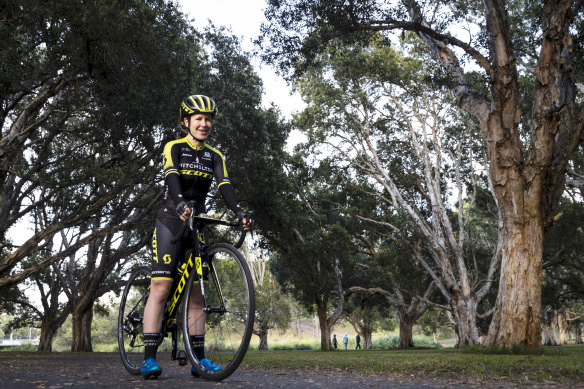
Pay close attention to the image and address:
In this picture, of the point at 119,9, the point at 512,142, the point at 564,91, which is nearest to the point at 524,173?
the point at 512,142

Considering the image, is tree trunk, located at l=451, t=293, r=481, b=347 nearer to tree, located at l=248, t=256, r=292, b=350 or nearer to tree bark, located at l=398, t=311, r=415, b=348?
tree bark, located at l=398, t=311, r=415, b=348

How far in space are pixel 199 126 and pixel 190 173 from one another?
1.56 feet

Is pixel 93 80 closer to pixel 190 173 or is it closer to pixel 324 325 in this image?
pixel 190 173

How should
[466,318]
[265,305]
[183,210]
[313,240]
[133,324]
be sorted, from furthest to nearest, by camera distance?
[265,305]
[313,240]
[466,318]
[133,324]
[183,210]

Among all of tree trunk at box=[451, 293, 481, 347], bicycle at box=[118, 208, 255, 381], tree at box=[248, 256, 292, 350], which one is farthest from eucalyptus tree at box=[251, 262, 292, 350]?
bicycle at box=[118, 208, 255, 381]

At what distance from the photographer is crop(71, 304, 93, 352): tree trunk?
23.1m

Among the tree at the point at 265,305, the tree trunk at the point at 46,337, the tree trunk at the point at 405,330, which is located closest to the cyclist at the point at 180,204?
the tree trunk at the point at 46,337

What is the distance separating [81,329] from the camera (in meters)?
23.4

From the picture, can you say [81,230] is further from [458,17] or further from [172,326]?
[172,326]

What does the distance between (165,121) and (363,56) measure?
1035cm

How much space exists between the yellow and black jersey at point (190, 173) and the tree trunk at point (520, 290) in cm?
813

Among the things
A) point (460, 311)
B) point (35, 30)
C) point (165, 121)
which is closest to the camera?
point (35, 30)

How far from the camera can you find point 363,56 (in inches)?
837

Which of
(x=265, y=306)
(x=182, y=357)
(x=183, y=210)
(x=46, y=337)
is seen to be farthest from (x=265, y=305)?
(x=183, y=210)
